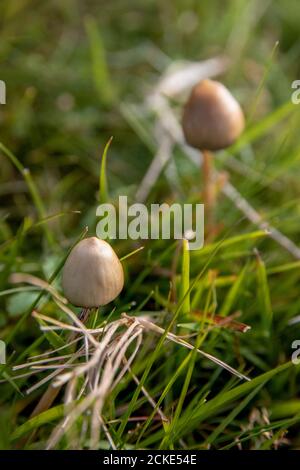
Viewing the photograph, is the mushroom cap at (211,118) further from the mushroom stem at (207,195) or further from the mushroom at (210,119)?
the mushroom stem at (207,195)

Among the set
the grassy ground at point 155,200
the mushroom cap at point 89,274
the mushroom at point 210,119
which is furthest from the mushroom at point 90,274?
the mushroom at point 210,119

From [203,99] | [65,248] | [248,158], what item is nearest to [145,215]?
[65,248]

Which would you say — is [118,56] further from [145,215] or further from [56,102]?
[145,215]

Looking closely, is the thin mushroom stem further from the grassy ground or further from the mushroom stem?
the mushroom stem

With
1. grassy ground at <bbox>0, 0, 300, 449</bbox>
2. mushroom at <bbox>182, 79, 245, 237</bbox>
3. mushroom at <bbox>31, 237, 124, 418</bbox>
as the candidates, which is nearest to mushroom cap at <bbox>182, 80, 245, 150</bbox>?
mushroom at <bbox>182, 79, 245, 237</bbox>

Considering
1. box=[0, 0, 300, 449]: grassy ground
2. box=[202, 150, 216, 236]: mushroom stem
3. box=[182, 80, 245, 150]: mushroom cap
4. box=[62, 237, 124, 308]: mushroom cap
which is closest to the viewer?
box=[62, 237, 124, 308]: mushroom cap

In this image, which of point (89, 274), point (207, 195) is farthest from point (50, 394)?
point (207, 195)

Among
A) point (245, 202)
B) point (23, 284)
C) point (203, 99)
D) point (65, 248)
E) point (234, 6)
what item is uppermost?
point (234, 6)
